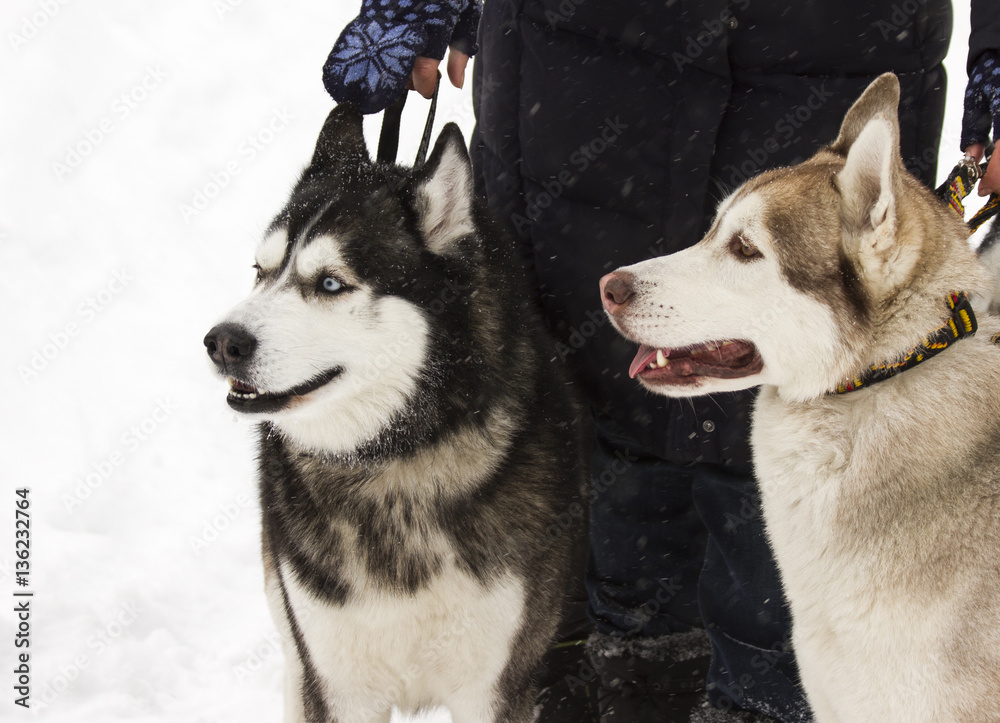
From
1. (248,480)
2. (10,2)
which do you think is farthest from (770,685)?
(10,2)

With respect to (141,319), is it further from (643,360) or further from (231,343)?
(643,360)

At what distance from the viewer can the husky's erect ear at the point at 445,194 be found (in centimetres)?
216

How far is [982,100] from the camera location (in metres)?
2.07

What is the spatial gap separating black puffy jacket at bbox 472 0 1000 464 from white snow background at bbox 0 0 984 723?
19 cm

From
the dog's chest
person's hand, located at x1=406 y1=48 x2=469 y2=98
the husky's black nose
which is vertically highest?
person's hand, located at x1=406 y1=48 x2=469 y2=98

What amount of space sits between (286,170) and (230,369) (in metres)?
4.72

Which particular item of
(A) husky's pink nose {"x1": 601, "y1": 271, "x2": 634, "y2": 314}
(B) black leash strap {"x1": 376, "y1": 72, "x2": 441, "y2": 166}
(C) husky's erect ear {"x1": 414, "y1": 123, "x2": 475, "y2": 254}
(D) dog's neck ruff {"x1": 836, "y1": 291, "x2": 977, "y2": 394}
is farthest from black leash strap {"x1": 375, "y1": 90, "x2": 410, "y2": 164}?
(D) dog's neck ruff {"x1": 836, "y1": 291, "x2": 977, "y2": 394}

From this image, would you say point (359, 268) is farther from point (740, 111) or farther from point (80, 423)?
point (80, 423)

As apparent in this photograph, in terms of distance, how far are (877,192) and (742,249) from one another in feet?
1.01

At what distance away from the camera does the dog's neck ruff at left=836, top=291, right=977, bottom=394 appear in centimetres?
169

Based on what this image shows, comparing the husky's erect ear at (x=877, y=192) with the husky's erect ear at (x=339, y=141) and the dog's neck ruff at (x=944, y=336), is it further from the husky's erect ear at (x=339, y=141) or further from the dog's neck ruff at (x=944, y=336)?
the husky's erect ear at (x=339, y=141)

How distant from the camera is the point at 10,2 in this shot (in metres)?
6.05

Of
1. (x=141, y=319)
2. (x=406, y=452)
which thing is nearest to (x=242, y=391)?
(x=406, y=452)

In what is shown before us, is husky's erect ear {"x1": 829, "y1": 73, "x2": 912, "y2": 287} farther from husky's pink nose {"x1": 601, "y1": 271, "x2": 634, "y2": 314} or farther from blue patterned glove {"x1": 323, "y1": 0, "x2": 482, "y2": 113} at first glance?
blue patterned glove {"x1": 323, "y1": 0, "x2": 482, "y2": 113}
